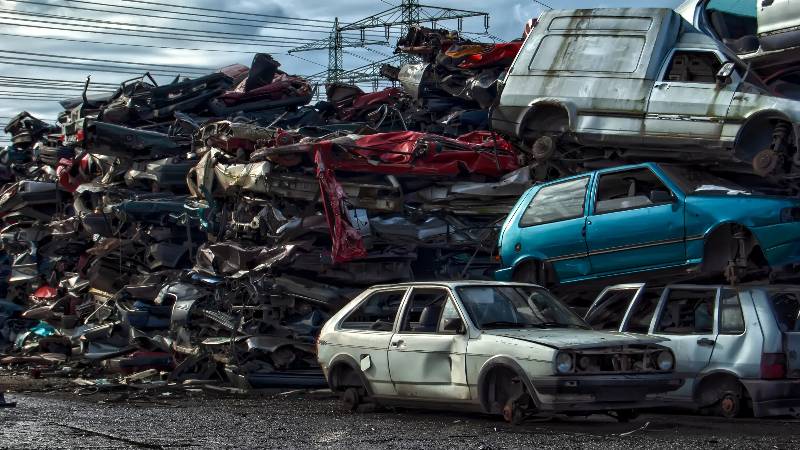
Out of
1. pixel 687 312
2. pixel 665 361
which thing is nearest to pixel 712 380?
pixel 665 361

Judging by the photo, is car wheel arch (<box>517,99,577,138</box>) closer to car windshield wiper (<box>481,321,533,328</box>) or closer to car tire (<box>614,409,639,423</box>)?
car windshield wiper (<box>481,321,533,328</box>)

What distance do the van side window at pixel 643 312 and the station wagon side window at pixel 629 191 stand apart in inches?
38.2

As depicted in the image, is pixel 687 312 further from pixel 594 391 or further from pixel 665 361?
pixel 594 391

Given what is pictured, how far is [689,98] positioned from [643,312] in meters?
3.62

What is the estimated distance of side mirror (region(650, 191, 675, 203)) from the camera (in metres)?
11.0

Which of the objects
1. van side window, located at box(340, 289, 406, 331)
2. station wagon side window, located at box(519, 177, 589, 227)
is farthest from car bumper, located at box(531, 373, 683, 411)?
station wagon side window, located at box(519, 177, 589, 227)

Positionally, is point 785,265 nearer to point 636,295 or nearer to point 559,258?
point 636,295

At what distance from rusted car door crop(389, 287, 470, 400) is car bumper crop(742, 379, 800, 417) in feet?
7.40

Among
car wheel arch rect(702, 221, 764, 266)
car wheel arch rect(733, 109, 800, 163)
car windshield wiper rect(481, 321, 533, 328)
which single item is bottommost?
car windshield wiper rect(481, 321, 533, 328)

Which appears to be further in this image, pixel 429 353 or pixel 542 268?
pixel 542 268

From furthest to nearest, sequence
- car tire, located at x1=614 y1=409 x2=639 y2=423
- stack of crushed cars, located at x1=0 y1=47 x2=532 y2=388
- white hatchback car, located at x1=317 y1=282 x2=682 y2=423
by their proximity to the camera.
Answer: stack of crushed cars, located at x1=0 y1=47 x2=532 y2=388 → car tire, located at x1=614 y1=409 x2=639 y2=423 → white hatchback car, located at x1=317 y1=282 x2=682 y2=423

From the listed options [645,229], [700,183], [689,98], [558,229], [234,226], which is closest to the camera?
[645,229]

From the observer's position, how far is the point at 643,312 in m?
10.4

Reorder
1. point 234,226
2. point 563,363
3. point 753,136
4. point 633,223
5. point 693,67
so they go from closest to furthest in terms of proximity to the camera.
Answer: point 563,363, point 633,223, point 753,136, point 693,67, point 234,226
